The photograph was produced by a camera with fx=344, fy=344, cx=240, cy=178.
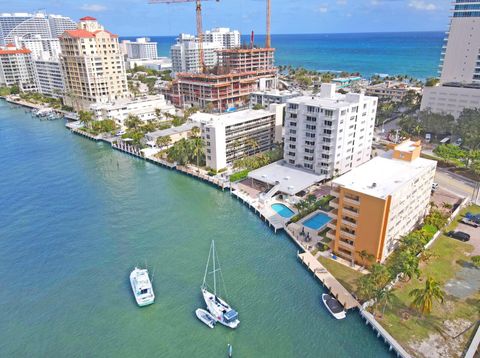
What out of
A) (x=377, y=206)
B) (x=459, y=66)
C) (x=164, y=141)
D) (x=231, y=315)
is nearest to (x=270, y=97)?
(x=164, y=141)

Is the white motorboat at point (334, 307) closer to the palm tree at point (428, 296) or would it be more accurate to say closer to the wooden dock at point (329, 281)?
the wooden dock at point (329, 281)

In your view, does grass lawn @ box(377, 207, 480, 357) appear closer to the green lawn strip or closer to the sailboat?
the green lawn strip

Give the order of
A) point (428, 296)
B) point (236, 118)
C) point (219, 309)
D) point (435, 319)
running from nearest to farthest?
point (428, 296)
point (435, 319)
point (219, 309)
point (236, 118)

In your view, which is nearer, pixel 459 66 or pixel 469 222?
pixel 469 222

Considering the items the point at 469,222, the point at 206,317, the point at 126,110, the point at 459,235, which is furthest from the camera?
the point at 126,110

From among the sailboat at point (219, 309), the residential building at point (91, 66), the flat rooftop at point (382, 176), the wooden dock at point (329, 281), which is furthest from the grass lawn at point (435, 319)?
the residential building at point (91, 66)

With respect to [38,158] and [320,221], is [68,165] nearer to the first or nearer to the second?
[38,158]

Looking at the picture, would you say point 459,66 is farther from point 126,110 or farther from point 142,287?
point 142,287
